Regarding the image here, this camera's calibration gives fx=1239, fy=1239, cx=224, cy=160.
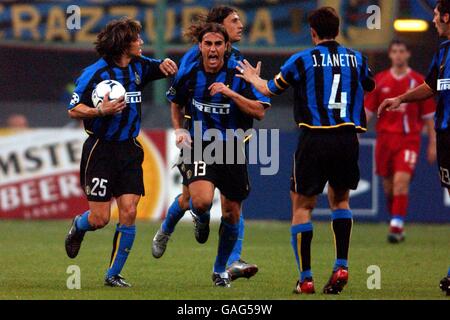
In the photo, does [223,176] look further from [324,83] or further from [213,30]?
[324,83]

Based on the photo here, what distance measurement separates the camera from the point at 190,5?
58.9ft

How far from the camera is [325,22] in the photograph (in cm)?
879

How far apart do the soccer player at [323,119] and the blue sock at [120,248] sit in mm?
1329

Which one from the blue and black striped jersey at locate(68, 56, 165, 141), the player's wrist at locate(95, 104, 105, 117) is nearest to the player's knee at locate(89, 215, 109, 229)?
the blue and black striped jersey at locate(68, 56, 165, 141)

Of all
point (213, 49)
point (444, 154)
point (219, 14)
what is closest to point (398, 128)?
point (219, 14)

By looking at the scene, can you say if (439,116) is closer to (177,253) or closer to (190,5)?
(177,253)

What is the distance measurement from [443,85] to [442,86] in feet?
0.06

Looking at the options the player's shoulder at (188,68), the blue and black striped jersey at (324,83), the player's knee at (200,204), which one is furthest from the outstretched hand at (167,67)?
the blue and black striped jersey at (324,83)

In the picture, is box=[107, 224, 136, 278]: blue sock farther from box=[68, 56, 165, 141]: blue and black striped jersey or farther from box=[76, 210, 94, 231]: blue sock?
box=[68, 56, 165, 141]: blue and black striped jersey

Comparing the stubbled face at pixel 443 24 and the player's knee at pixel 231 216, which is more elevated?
the stubbled face at pixel 443 24

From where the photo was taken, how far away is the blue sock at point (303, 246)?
346 inches

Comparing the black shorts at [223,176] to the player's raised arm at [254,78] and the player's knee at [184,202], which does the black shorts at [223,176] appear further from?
the player's knee at [184,202]

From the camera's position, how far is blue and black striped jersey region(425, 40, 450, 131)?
9.12 meters
